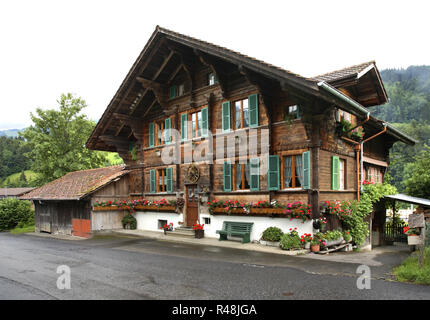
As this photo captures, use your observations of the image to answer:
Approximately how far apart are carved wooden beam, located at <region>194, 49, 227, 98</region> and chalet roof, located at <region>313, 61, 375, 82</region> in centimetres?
409

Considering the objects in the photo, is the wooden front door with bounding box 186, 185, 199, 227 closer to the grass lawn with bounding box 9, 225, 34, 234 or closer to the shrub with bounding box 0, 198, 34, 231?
the grass lawn with bounding box 9, 225, 34, 234

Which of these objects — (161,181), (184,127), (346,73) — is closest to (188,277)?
(184,127)

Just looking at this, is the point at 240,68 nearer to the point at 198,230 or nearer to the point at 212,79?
the point at 212,79

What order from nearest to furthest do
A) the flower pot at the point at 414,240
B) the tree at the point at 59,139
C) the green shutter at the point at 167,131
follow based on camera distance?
the flower pot at the point at 414,240 < the green shutter at the point at 167,131 < the tree at the point at 59,139

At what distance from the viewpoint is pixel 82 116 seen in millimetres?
34062

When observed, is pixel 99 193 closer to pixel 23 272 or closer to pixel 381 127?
pixel 23 272

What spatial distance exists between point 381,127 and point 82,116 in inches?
1118

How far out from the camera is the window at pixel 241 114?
14691 millimetres

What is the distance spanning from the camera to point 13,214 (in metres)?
27.4

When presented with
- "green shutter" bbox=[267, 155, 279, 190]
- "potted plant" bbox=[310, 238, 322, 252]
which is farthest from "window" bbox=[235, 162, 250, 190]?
"potted plant" bbox=[310, 238, 322, 252]

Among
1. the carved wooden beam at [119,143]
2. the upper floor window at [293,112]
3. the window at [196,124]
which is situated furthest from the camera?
the carved wooden beam at [119,143]

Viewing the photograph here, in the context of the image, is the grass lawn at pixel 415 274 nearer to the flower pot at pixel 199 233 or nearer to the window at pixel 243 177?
Result: the window at pixel 243 177

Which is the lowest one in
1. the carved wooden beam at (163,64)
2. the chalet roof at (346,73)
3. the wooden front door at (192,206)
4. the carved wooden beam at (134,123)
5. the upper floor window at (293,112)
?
the wooden front door at (192,206)

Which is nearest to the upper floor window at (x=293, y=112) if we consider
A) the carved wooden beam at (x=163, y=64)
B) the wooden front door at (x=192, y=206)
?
the wooden front door at (x=192, y=206)
